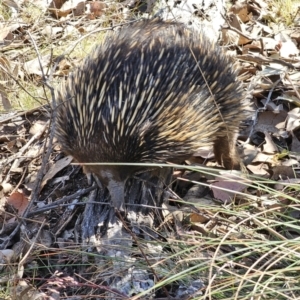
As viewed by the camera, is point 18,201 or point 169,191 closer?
point 169,191

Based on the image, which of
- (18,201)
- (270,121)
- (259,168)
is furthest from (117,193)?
(270,121)

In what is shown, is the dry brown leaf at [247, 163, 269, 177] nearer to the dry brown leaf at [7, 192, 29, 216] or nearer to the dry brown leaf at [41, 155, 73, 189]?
the dry brown leaf at [41, 155, 73, 189]

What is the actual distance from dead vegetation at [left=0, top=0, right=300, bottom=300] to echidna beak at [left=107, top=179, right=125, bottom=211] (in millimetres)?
188

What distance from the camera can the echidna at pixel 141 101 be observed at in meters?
2.64

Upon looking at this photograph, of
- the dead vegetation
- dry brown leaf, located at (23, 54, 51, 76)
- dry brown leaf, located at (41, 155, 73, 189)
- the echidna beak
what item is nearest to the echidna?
the echidna beak

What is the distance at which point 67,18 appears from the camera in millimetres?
4562

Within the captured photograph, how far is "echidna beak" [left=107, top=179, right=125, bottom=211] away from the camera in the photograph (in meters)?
2.74

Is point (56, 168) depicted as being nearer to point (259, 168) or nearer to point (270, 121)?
point (259, 168)

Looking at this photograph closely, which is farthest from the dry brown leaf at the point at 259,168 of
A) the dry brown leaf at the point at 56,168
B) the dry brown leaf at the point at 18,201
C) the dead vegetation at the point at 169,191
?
the dry brown leaf at the point at 18,201

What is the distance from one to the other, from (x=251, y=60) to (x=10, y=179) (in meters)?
1.79

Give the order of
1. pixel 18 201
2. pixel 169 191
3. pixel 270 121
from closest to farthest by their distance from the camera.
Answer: pixel 169 191 → pixel 18 201 → pixel 270 121

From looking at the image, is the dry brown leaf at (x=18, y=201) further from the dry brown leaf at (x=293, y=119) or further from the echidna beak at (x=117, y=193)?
the dry brown leaf at (x=293, y=119)

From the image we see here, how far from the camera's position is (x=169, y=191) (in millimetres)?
2816

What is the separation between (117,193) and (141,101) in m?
0.45
